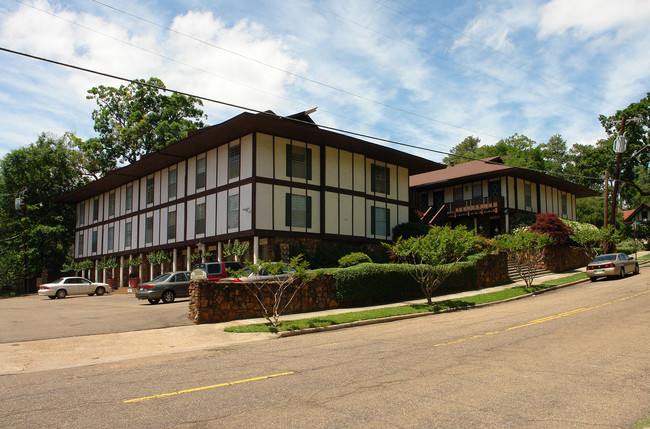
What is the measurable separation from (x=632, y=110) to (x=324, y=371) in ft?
169

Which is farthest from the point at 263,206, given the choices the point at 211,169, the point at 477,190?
Answer: the point at 477,190

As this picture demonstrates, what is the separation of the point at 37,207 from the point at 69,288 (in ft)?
62.8

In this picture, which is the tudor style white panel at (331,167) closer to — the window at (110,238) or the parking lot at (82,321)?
the parking lot at (82,321)

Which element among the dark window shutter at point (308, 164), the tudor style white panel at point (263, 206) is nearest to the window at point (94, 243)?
the tudor style white panel at point (263, 206)

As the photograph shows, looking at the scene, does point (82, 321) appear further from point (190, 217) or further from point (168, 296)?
point (190, 217)

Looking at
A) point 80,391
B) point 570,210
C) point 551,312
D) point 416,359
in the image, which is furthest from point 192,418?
point 570,210

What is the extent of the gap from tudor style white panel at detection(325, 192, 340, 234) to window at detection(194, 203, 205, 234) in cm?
797

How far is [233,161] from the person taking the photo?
29547 millimetres

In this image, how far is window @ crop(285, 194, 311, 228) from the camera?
94.9 feet

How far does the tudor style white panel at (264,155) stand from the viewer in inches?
1100

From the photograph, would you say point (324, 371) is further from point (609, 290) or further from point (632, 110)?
point (632, 110)

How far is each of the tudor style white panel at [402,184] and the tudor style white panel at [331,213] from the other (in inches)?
265

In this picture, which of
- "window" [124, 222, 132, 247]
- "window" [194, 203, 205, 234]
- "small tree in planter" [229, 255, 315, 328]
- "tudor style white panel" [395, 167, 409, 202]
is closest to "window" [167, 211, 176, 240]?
"window" [194, 203, 205, 234]

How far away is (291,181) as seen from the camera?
29328 mm
